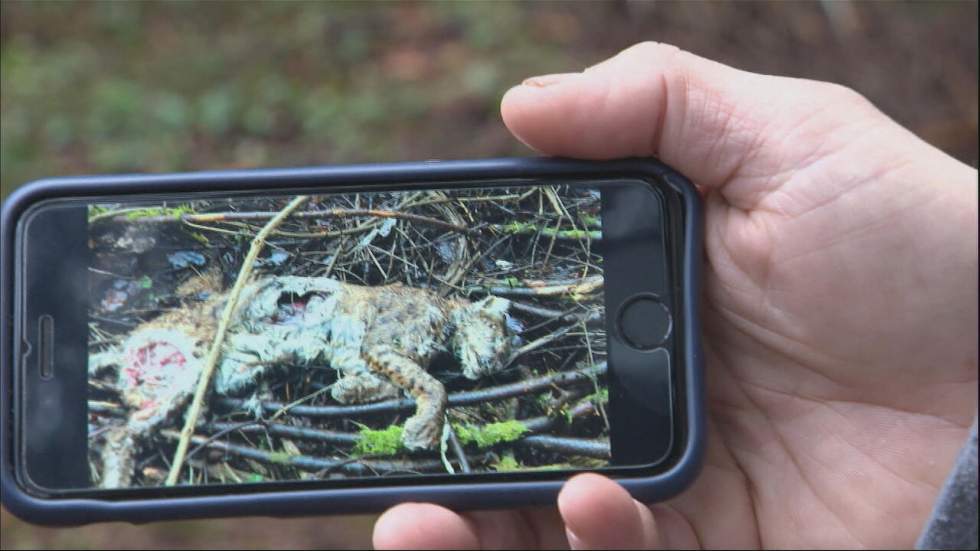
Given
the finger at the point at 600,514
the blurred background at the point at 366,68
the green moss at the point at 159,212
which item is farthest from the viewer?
the blurred background at the point at 366,68

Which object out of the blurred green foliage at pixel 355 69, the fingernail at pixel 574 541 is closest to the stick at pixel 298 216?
the fingernail at pixel 574 541

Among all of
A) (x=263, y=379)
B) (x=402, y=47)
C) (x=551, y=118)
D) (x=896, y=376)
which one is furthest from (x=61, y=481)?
(x=402, y=47)

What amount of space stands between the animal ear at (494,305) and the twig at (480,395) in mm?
84

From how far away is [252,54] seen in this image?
1.85 m

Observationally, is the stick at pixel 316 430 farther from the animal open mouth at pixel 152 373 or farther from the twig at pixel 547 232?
the twig at pixel 547 232

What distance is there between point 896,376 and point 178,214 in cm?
84

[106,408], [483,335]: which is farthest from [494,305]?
[106,408]

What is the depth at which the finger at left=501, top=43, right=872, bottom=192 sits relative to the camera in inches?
41.3

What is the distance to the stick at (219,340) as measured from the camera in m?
1.06

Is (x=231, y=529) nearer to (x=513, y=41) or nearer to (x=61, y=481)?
(x=61, y=481)

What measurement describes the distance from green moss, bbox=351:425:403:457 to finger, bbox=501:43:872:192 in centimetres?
37

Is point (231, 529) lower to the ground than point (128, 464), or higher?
lower

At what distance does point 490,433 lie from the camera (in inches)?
41.5

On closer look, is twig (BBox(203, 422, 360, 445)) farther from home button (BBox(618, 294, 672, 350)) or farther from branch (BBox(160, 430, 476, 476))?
home button (BBox(618, 294, 672, 350))
